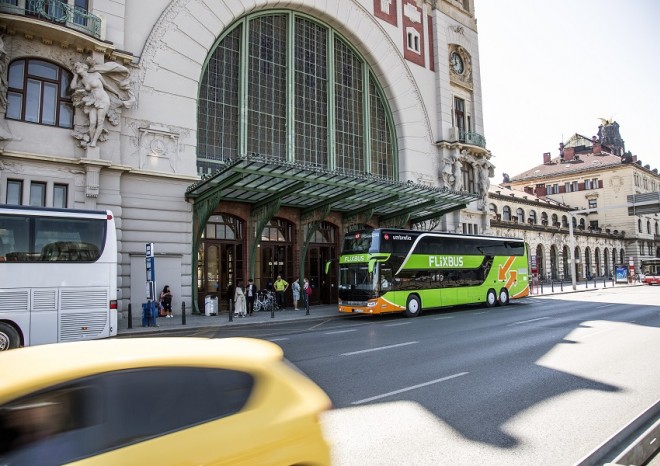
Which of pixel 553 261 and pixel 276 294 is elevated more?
pixel 553 261

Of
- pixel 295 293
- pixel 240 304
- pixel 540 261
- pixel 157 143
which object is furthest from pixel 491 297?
pixel 540 261

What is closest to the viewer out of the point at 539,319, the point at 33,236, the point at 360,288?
the point at 33,236

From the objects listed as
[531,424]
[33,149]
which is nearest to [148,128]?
[33,149]

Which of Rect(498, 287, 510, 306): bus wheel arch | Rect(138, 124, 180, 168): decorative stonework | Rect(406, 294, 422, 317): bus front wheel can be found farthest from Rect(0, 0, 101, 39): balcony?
Rect(498, 287, 510, 306): bus wheel arch

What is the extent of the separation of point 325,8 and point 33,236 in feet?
74.9

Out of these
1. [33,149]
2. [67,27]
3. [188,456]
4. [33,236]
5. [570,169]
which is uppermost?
[570,169]

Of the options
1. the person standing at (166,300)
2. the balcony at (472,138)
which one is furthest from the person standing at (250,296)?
the balcony at (472,138)

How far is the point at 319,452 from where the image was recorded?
132 inches

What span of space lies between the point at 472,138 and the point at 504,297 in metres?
15.5

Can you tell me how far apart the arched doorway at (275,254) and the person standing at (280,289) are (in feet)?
2.00

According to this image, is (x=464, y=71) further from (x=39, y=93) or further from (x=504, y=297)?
(x=39, y=93)

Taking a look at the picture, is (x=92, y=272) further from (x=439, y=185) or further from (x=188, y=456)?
(x=439, y=185)

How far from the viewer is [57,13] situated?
63.2 feet

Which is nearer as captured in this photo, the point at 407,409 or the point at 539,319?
the point at 407,409
